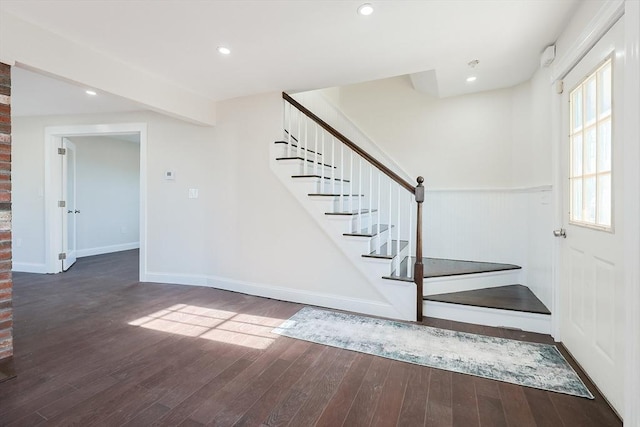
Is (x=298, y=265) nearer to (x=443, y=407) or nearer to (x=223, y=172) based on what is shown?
(x=223, y=172)

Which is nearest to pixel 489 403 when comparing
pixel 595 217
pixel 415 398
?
pixel 415 398

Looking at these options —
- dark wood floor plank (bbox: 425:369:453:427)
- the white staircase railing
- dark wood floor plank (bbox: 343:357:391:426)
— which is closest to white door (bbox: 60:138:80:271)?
the white staircase railing

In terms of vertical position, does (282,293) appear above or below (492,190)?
below

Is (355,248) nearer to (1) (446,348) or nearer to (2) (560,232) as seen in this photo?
(1) (446,348)

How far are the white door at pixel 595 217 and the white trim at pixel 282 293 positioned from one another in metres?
1.38

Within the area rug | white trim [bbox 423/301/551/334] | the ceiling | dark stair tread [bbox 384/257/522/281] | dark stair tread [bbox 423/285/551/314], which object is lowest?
the area rug

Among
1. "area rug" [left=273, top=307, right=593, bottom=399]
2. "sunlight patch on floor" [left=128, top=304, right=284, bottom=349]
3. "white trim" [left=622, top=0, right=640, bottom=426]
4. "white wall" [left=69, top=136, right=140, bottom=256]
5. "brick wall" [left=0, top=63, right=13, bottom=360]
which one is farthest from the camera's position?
"white wall" [left=69, top=136, right=140, bottom=256]

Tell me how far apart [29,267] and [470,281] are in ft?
20.7

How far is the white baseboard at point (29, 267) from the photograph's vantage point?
14.5 feet

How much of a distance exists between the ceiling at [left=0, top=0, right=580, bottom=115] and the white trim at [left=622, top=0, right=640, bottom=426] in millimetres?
769

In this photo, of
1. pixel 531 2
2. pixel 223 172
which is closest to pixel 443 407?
pixel 531 2

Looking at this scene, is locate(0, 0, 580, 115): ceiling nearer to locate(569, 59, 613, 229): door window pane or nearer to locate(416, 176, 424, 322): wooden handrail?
locate(569, 59, 613, 229): door window pane

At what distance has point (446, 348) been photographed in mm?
2201

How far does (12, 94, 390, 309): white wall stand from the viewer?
3184 millimetres
